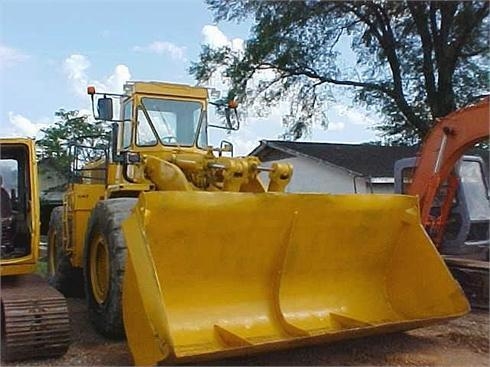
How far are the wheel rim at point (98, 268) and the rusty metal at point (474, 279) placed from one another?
3619mm

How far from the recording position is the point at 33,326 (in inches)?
183

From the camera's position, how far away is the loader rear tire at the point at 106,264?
16.6 feet

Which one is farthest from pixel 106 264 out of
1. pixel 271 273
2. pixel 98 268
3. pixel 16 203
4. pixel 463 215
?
pixel 463 215

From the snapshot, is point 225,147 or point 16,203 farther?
point 225,147

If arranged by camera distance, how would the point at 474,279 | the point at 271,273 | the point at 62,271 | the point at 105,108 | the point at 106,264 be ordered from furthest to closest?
the point at 62,271, the point at 474,279, the point at 105,108, the point at 106,264, the point at 271,273

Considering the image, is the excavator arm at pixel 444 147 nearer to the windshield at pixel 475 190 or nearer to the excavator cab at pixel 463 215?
the excavator cab at pixel 463 215

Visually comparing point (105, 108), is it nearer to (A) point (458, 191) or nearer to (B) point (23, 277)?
(B) point (23, 277)

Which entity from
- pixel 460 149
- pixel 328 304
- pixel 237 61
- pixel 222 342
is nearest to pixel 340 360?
pixel 328 304

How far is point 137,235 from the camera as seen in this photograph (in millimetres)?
4277

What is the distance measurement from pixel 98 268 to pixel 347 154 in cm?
1474

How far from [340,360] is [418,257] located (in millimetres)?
1150

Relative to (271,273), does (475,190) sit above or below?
above

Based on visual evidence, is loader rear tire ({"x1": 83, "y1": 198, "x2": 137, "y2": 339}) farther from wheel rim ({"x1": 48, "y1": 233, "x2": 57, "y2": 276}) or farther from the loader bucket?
wheel rim ({"x1": 48, "y1": 233, "x2": 57, "y2": 276})

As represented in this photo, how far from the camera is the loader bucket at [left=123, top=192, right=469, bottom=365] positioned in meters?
4.27
